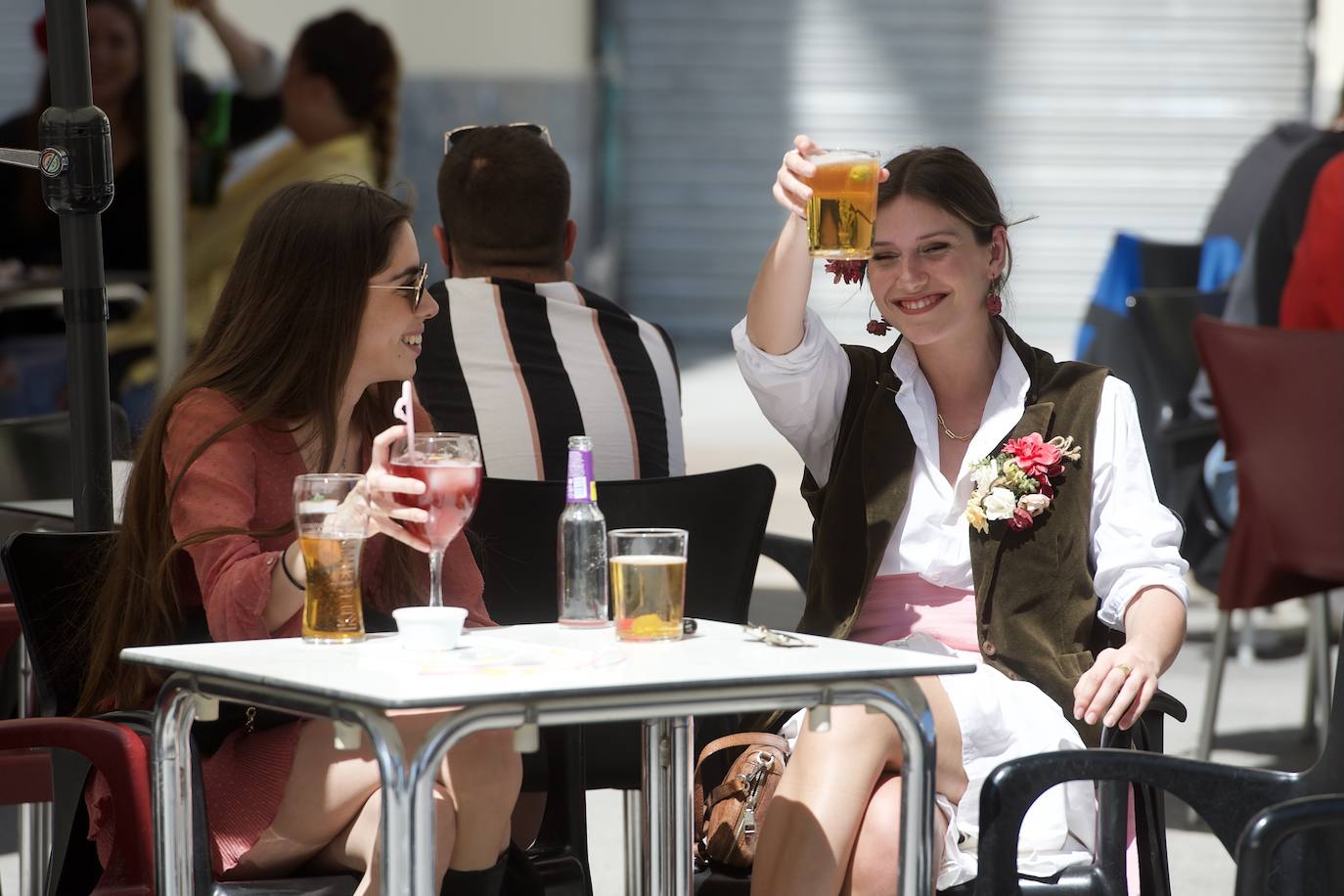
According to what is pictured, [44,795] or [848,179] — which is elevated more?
[848,179]

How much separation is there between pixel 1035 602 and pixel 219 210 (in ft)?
15.2

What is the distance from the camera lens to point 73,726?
222 cm

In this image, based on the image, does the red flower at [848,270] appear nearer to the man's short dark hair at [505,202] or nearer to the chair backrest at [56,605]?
the man's short dark hair at [505,202]

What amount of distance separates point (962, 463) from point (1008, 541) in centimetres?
18

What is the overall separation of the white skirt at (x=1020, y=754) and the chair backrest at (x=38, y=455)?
175 cm

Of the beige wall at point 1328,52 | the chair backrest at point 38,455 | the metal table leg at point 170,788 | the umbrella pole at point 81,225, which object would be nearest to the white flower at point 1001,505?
the metal table leg at point 170,788

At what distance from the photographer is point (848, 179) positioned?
2.36 m

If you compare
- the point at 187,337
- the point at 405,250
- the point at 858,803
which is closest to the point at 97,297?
the point at 405,250

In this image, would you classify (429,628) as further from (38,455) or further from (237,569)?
(38,455)

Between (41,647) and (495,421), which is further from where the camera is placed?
(495,421)

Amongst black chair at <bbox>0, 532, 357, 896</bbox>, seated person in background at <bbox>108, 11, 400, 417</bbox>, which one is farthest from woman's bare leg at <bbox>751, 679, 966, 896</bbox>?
seated person in background at <bbox>108, 11, 400, 417</bbox>

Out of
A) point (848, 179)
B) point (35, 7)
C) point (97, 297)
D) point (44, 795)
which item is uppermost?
point (35, 7)

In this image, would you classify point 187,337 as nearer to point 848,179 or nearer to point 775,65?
point 848,179

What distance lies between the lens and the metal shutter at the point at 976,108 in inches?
435
